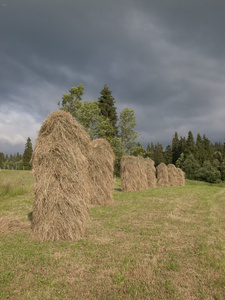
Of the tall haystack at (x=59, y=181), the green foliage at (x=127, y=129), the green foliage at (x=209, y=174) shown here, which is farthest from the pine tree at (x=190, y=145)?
the tall haystack at (x=59, y=181)

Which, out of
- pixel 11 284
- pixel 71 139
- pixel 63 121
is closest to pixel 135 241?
pixel 11 284

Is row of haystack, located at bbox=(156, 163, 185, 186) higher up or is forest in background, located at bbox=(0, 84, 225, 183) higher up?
forest in background, located at bbox=(0, 84, 225, 183)

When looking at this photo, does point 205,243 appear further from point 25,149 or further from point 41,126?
point 25,149

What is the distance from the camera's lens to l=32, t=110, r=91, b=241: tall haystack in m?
4.75

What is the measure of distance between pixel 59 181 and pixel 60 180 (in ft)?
0.17

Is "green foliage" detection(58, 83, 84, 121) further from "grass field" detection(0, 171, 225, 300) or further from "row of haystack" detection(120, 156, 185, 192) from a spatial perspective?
"grass field" detection(0, 171, 225, 300)

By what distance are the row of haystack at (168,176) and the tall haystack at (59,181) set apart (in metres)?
19.4

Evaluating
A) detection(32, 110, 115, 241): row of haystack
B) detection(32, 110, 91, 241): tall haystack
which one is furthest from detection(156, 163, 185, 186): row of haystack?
detection(32, 110, 91, 241): tall haystack

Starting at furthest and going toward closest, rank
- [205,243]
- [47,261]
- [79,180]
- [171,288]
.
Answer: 1. [79,180]
2. [205,243]
3. [47,261]
4. [171,288]

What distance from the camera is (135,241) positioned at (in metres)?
4.62

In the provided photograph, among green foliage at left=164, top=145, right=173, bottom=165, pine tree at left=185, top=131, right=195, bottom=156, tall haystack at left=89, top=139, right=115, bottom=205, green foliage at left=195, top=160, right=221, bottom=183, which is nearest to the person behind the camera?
tall haystack at left=89, top=139, right=115, bottom=205

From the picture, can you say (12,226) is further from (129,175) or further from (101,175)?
(129,175)

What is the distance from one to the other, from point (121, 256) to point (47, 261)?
152cm

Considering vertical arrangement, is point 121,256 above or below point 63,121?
below
